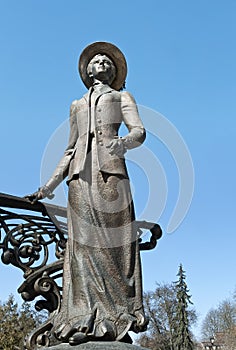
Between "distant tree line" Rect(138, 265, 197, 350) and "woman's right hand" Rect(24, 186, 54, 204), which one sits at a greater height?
"distant tree line" Rect(138, 265, 197, 350)

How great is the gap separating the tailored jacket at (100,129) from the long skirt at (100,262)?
9 centimetres

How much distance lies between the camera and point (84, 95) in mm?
6582

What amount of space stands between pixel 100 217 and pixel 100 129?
107 cm

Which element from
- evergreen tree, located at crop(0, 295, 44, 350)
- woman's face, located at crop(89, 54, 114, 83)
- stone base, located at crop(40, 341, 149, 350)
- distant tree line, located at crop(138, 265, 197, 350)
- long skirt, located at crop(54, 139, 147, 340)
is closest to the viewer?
stone base, located at crop(40, 341, 149, 350)

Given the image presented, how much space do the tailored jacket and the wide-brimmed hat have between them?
28 centimetres

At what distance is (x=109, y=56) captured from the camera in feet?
21.8

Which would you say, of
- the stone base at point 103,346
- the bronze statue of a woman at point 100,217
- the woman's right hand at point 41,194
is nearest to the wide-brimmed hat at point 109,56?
the bronze statue of a woman at point 100,217

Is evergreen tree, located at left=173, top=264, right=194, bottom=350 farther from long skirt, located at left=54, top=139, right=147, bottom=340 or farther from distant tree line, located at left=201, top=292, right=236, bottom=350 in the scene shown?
long skirt, located at left=54, top=139, right=147, bottom=340

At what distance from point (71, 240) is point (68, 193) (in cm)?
54

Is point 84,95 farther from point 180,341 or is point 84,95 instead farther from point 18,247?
point 180,341

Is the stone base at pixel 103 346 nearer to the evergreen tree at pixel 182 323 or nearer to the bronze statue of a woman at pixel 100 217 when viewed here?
the bronze statue of a woman at pixel 100 217

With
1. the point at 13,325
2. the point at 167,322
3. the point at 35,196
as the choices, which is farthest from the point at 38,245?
the point at 167,322

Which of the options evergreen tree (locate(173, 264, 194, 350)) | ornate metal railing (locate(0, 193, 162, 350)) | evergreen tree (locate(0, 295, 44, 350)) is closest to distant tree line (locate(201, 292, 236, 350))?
evergreen tree (locate(173, 264, 194, 350))

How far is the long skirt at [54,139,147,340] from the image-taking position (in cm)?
521
